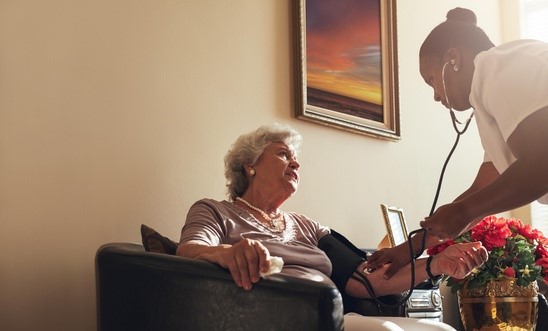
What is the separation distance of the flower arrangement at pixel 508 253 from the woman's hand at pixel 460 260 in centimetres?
59

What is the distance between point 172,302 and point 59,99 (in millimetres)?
922

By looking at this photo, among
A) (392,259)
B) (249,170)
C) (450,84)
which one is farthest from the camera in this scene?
(249,170)

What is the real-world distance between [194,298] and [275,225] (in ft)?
3.06

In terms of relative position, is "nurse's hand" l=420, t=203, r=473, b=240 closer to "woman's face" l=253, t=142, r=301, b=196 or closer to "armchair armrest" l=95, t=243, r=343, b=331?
"armchair armrest" l=95, t=243, r=343, b=331

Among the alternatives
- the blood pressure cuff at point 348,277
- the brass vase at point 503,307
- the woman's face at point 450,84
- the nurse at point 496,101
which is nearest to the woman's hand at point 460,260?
the blood pressure cuff at point 348,277

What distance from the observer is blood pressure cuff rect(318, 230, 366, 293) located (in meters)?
2.88

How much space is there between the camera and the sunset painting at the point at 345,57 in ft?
12.1

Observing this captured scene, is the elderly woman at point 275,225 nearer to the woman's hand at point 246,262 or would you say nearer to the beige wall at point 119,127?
the beige wall at point 119,127

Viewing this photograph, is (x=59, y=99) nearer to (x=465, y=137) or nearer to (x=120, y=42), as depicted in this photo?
(x=120, y=42)

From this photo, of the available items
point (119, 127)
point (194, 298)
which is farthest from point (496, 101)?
point (119, 127)

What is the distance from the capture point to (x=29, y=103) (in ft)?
8.25

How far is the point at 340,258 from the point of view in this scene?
289 centimetres

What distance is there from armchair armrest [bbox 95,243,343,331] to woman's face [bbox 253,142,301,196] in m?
0.77

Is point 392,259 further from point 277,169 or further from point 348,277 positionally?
point 277,169
